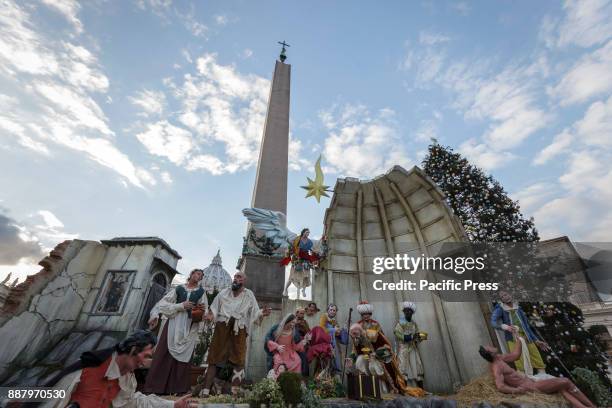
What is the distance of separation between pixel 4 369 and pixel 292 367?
24.2ft

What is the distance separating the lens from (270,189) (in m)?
11.3

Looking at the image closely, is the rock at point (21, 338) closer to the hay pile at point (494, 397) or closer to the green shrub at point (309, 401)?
the green shrub at point (309, 401)

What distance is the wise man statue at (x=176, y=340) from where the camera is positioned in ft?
15.0

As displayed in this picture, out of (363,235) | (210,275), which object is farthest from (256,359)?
(210,275)

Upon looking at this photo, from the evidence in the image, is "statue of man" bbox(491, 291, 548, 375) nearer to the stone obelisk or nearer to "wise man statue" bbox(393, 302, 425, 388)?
"wise man statue" bbox(393, 302, 425, 388)

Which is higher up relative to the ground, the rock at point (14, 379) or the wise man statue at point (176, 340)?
the wise man statue at point (176, 340)

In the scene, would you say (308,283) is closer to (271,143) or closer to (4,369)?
(271,143)

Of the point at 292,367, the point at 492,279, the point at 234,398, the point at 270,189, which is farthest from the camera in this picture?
the point at 270,189

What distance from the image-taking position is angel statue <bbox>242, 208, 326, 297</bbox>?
8.20m

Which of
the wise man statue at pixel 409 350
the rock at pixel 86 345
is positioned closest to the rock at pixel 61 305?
the rock at pixel 86 345

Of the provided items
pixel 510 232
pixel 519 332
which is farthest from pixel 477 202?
pixel 519 332

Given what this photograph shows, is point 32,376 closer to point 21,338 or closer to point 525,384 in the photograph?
point 21,338

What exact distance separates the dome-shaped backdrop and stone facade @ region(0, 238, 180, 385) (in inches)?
407

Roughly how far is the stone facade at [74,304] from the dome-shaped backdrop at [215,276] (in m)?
10.3
